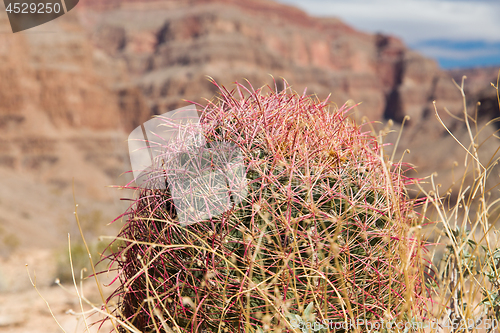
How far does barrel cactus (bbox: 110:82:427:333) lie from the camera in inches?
66.3

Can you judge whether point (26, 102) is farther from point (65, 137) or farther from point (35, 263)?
point (35, 263)

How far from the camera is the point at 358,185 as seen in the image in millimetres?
1905

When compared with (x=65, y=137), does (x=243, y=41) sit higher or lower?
higher

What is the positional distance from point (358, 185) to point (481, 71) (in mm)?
159515

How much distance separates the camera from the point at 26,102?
3153 centimetres

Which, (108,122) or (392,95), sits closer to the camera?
(108,122)

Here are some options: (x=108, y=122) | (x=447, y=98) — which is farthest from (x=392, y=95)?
(x=108, y=122)

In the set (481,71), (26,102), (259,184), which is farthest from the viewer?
(481,71)

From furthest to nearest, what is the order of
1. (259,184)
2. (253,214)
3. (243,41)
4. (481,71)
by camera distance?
(481,71) < (243,41) < (259,184) < (253,214)

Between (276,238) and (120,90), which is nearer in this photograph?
(276,238)

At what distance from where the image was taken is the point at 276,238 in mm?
1707

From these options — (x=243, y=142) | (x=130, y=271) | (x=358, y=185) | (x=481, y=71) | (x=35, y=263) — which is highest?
(x=243, y=142)

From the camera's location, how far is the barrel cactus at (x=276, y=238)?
1.68m

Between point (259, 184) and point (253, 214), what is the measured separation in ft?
0.60
